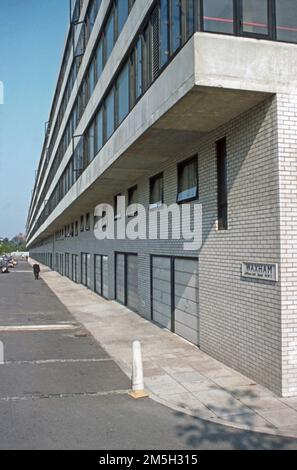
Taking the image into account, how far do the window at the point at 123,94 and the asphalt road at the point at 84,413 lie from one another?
643cm

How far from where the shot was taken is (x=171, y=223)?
42.2 feet

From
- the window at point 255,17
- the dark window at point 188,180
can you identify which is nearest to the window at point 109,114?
the dark window at point 188,180

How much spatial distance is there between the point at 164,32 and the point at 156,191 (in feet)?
20.1

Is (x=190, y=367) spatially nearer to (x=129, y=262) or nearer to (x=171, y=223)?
(x=171, y=223)

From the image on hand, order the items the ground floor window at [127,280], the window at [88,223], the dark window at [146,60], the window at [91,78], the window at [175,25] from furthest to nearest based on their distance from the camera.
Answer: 1. the window at [88,223]
2. the window at [91,78]
3. the ground floor window at [127,280]
4. the dark window at [146,60]
5. the window at [175,25]

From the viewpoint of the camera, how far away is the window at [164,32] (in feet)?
28.9

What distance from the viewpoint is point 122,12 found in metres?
13.3

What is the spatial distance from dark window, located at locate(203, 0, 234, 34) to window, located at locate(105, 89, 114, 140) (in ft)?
22.9

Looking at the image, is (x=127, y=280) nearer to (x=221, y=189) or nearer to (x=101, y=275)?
(x=101, y=275)

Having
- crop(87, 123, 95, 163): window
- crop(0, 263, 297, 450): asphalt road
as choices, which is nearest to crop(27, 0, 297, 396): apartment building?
crop(0, 263, 297, 450): asphalt road

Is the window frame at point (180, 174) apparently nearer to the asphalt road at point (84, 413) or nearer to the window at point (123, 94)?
the window at point (123, 94)

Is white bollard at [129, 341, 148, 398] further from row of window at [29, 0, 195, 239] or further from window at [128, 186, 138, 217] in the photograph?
window at [128, 186, 138, 217]
